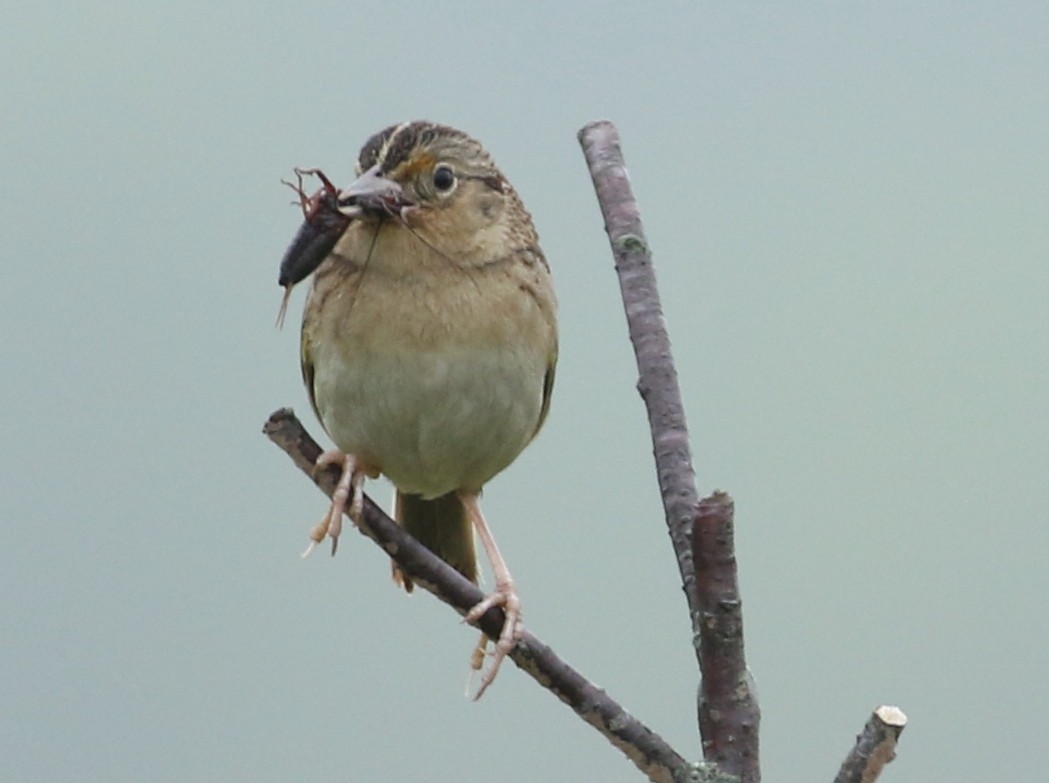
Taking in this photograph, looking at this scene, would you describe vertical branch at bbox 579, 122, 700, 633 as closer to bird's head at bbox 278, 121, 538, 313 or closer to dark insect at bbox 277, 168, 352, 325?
bird's head at bbox 278, 121, 538, 313

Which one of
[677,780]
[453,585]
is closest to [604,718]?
[677,780]

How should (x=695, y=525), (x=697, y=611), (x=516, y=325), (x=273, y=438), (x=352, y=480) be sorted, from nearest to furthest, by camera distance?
(x=695, y=525) → (x=697, y=611) → (x=273, y=438) → (x=352, y=480) → (x=516, y=325)

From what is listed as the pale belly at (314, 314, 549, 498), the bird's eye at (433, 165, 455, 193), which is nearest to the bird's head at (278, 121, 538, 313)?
the bird's eye at (433, 165, 455, 193)

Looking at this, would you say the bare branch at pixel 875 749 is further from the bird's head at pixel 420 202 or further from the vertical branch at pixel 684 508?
the bird's head at pixel 420 202

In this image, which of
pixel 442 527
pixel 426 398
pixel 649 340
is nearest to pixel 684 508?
pixel 649 340

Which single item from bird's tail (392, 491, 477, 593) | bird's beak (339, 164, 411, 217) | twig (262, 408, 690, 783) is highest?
bird's beak (339, 164, 411, 217)

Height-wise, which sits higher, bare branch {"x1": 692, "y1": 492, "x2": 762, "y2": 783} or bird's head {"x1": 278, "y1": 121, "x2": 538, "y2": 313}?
bird's head {"x1": 278, "y1": 121, "x2": 538, "y2": 313}

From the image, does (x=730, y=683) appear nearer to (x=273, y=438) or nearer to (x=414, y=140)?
(x=273, y=438)

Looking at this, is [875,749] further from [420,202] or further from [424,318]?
[420,202]
